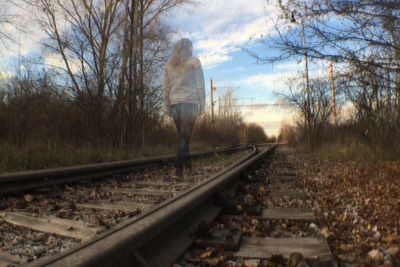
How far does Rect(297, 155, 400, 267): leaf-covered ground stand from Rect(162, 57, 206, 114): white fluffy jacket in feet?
7.14

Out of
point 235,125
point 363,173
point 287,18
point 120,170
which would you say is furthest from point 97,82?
point 235,125

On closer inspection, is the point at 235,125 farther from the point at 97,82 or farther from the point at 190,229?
the point at 190,229

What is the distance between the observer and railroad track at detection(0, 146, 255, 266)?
2.40 metres

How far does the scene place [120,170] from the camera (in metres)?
6.27

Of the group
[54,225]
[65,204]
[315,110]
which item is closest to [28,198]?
[65,204]

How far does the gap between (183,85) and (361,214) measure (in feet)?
11.0

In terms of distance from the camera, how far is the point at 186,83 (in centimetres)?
596

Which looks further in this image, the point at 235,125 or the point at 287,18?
the point at 235,125

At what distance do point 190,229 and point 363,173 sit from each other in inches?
196

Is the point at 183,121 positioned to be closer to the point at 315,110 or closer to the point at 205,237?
the point at 205,237

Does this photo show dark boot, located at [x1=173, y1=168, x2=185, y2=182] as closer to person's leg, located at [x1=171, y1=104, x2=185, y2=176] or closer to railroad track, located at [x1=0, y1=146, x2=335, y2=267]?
person's leg, located at [x1=171, y1=104, x2=185, y2=176]

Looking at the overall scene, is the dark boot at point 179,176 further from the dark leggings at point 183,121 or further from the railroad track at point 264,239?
the railroad track at point 264,239

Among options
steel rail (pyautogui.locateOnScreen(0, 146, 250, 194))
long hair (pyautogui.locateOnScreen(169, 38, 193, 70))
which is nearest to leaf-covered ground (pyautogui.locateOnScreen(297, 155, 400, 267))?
long hair (pyautogui.locateOnScreen(169, 38, 193, 70))

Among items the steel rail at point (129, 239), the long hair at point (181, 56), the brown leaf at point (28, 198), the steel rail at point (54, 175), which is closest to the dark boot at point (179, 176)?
the steel rail at point (54, 175)
